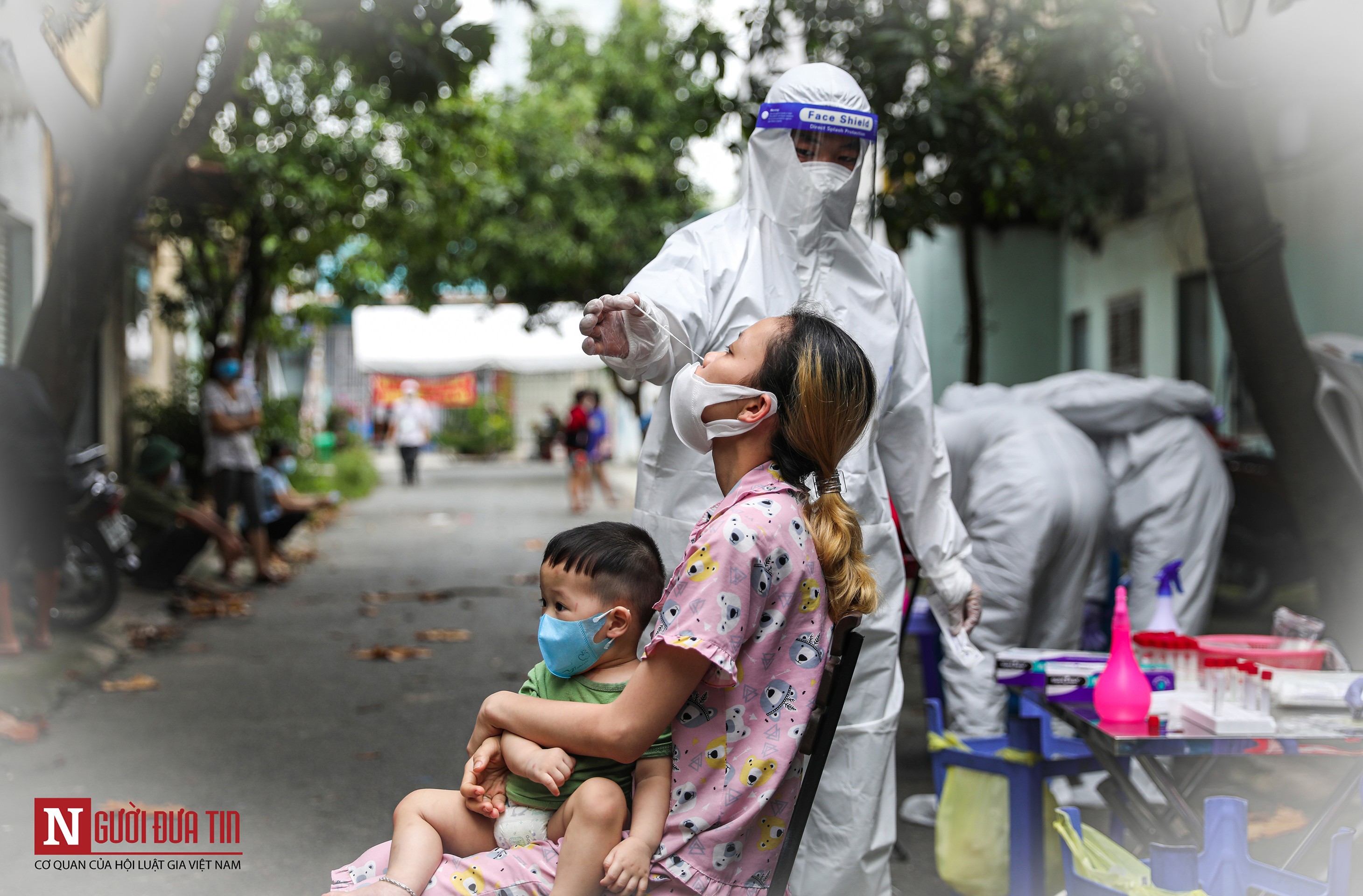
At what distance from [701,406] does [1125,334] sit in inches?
474

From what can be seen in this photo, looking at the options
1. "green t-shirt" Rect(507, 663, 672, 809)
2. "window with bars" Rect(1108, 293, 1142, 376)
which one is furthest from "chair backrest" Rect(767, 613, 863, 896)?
"window with bars" Rect(1108, 293, 1142, 376)

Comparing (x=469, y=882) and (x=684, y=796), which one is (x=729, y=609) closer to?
(x=684, y=796)

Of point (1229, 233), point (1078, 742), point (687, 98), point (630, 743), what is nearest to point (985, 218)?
point (687, 98)

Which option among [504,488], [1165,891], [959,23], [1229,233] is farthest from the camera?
[504,488]

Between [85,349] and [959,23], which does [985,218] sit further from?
[85,349]

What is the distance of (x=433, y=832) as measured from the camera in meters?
1.93

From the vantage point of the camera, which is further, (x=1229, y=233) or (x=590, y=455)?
(x=590, y=455)

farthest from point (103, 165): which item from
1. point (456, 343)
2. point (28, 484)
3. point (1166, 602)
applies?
point (456, 343)

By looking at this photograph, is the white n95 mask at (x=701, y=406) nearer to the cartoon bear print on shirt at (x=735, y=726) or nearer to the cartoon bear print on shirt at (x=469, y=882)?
the cartoon bear print on shirt at (x=735, y=726)

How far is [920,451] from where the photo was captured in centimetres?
293

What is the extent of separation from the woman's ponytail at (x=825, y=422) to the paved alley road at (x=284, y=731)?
247 centimetres

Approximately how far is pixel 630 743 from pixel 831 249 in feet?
5.07

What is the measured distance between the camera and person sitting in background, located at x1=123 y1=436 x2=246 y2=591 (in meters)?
8.45

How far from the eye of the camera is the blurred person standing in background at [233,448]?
9.12 m
